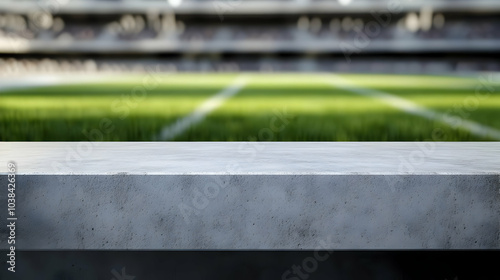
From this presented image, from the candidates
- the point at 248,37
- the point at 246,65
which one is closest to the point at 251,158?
the point at 246,65

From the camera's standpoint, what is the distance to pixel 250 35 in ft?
59.6

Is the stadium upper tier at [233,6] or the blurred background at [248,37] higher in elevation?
the stadium upper tier at [233,6]

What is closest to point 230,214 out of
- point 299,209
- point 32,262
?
point 299,209

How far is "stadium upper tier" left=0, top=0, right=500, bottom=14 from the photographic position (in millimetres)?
16875

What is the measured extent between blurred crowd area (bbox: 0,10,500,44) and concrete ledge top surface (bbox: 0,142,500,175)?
15859 millimetres

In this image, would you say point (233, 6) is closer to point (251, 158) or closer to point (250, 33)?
point (250, 33)

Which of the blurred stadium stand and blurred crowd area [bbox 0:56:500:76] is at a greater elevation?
the blurred stadium stand

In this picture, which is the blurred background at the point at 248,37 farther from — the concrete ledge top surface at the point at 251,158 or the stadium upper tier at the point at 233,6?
the concrete ledge top surface at the point at 251,158

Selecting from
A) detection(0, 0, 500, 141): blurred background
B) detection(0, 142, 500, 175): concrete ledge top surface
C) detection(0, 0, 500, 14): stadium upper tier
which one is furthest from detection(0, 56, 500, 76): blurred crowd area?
detection(0, 142, 500, 175): concrete ledge top surface

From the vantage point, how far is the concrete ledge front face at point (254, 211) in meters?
1.44

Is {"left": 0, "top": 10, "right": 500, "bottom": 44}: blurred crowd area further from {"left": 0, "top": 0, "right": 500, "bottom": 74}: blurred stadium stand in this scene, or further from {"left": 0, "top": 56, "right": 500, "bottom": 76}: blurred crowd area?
{"left": 0, "top": 56, "right": 500, "bottom": 76}: blurred crowd area

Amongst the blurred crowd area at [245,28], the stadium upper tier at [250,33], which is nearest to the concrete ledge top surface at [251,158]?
the stadium upper tier at [250,33]

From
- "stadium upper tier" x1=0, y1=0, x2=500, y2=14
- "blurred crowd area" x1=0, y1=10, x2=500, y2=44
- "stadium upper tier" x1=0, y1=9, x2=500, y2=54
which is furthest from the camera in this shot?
"blurred crowd area" x1=0, y1=10, x2=500, y2=44

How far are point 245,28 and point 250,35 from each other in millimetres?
201
